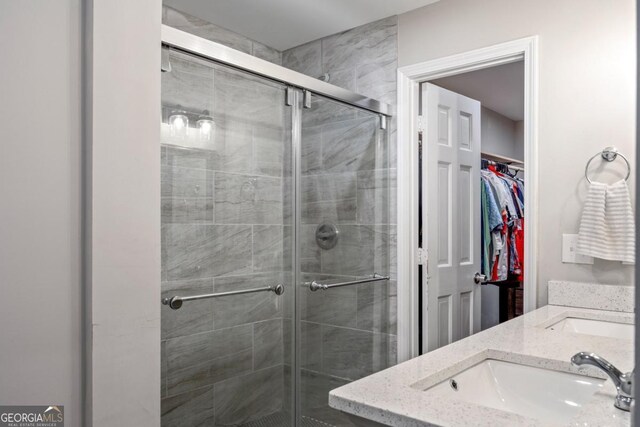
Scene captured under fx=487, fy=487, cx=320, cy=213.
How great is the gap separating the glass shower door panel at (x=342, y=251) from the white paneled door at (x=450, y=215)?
8.8 inches

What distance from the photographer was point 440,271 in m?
2.86

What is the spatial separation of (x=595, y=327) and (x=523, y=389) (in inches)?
31.7

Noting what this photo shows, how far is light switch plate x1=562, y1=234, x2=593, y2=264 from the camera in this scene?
215 centimetres

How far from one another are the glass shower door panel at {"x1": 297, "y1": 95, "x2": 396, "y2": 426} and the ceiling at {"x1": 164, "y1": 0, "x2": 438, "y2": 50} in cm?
57

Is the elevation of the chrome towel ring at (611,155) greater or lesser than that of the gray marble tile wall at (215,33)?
Answer: lesser

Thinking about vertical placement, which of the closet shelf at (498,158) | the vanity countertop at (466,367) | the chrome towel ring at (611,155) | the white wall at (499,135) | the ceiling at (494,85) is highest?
the ceiling at (494,85)

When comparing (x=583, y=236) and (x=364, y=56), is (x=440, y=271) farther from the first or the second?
(x=364, y=56)

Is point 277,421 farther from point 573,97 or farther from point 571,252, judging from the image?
point 573,97

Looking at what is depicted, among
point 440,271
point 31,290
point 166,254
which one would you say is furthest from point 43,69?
point 440,271

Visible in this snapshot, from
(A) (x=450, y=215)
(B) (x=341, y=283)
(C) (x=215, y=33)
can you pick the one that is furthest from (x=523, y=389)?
(C) (x=215, y=33)

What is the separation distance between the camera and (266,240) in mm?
2174

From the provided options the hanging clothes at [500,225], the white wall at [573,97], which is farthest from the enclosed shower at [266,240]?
the hanging clothes at [500,225]

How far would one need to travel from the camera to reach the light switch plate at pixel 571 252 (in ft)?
7.06

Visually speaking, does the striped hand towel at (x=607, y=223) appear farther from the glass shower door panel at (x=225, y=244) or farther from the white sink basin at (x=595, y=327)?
the glass shower door panel at (x=225, y=244)
